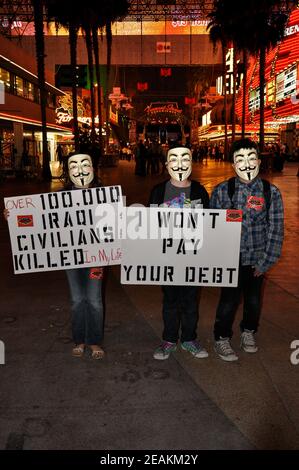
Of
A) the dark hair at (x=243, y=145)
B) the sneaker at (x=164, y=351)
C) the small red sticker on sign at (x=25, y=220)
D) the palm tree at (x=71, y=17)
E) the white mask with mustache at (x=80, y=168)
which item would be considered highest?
the palm tree at (x=71, y=17)

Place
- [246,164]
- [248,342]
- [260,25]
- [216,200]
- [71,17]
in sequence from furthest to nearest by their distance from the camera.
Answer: [260,25], [71,17], [248,342], [216,200], [246,164]

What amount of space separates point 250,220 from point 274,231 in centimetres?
23

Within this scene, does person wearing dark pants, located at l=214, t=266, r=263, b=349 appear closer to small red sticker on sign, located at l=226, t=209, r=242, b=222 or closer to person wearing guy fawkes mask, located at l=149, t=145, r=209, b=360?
person wearing guy fawkes mask, located at l=149, t=145, r=209, b=360

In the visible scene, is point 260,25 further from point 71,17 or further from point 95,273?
point 95,273

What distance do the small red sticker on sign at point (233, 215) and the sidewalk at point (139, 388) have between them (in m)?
1.32

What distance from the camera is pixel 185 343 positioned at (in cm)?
476

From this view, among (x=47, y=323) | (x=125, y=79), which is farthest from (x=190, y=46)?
(x=47, y=323)

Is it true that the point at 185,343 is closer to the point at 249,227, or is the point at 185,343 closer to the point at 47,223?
the point at 249,227

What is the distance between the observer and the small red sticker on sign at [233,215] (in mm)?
4371

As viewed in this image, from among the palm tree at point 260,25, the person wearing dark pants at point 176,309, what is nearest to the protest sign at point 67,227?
the person wearing dark pants at point 176,309

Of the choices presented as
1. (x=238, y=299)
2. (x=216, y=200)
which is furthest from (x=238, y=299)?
(x=216, y=200)

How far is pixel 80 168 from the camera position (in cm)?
446

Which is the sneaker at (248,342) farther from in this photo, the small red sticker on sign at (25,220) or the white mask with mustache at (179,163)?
the small red sticker on sign at (25,220)
